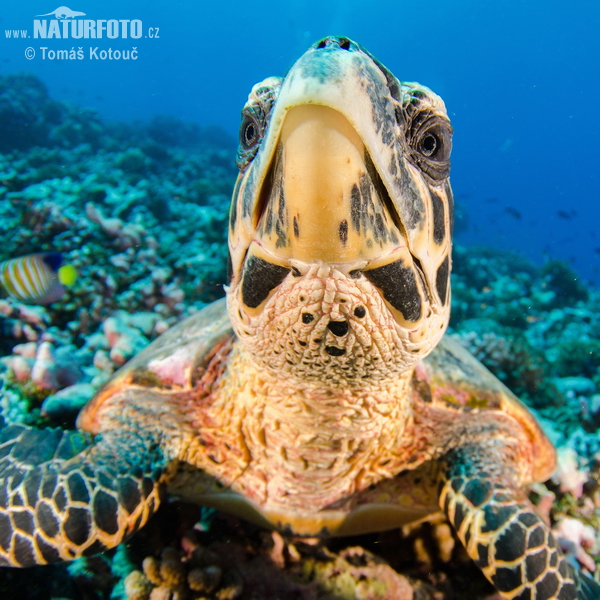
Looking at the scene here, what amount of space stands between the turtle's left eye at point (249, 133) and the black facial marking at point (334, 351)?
55cm

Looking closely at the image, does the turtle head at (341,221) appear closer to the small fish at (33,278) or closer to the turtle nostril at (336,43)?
the turtle nostril at (336,43)

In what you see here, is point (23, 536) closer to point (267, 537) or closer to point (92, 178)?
point (267, 537)

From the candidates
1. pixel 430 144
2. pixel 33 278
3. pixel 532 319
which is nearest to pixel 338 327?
Answer: pixel 430 144

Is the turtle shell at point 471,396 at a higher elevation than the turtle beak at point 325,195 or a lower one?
lower

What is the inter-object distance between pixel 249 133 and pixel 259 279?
0.41m

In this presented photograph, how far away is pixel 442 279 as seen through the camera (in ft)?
3.42

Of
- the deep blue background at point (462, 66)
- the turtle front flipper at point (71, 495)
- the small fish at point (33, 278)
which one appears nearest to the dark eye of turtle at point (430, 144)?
the turtle front flipper at point (71, 495)

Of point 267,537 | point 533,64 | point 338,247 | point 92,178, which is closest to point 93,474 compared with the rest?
point 267,537

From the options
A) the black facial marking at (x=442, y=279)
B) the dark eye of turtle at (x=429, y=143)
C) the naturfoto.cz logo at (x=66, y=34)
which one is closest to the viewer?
the dark eye of turtle at (x=429, y=143)

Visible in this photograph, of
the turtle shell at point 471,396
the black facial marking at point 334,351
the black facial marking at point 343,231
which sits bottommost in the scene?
the turtle shell at point 471,396

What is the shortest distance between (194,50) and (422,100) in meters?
84.2

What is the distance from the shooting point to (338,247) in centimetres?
75

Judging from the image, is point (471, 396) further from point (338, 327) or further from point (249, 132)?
point (249, 132)

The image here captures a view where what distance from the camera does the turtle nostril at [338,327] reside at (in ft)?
2.91
